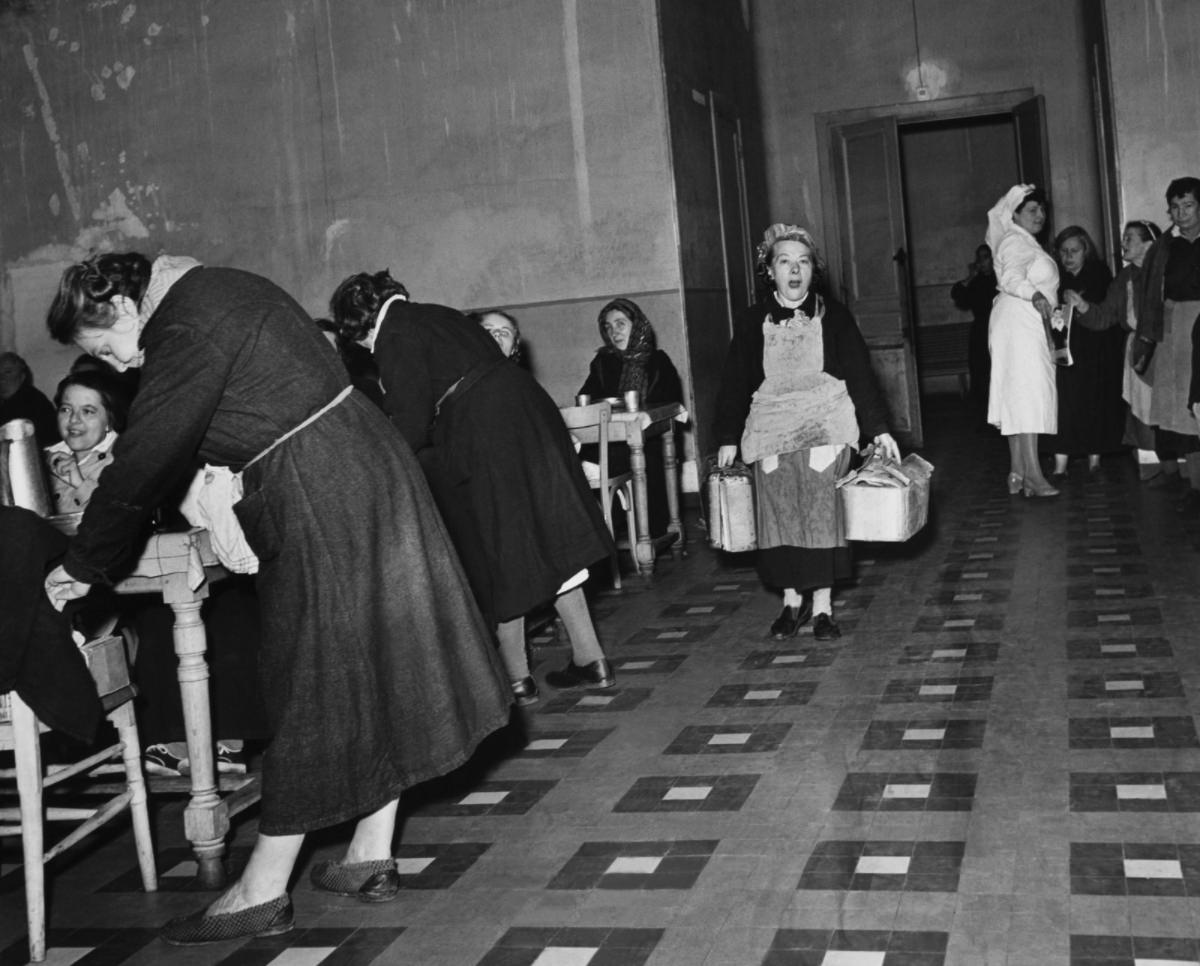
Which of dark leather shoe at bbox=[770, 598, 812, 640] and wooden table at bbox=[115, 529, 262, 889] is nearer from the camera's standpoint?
wooden table at bbox=[115, 529, 262, 889]

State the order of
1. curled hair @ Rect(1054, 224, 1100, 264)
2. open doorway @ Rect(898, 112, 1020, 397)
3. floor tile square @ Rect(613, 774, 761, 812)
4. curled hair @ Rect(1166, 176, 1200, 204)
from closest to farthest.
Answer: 1. floor tile square @ Rect(613, 774, 761, 812)
2. curled hair @ Rect(1166, 176, 1200, 204)
3. curled hair @ Rect(1054, 224, 1100, 264)
4. open doorway @ Rect(898, 112, 1020, 397)

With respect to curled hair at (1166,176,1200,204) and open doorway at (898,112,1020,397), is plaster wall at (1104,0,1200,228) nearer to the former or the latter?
curled hair at (1166,176,1200,204)

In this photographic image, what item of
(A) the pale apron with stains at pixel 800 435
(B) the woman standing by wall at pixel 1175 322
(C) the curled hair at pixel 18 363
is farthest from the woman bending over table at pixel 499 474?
(C) the curled hair at pixel 18 363

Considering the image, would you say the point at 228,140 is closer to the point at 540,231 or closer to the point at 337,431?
the point at 540,231

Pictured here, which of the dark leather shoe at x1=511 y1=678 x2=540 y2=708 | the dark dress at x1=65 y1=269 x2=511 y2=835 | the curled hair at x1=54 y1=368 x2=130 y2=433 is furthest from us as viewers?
the dark leather shoe at x1=511 y1=678 x2=540 y2=708

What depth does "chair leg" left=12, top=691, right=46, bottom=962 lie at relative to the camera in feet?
9.48

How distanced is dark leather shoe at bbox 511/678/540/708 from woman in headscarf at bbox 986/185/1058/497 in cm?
422

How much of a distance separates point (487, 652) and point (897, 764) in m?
1.28

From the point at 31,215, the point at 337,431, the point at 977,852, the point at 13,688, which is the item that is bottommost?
the point at 977,852

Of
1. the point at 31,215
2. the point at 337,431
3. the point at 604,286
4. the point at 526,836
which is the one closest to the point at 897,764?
the point at 526,836

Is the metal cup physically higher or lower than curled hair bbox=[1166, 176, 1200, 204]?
lower

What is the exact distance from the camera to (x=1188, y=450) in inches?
297

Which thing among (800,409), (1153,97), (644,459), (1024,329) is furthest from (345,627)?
(1153,97)

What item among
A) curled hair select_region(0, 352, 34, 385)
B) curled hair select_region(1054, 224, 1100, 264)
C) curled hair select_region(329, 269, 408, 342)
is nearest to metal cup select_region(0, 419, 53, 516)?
curled hair select_region(329, 269, 408, 342)
